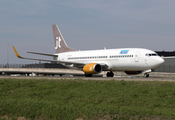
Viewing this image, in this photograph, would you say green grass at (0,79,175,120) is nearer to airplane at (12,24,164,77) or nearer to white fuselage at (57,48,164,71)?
white fuselage at (57,48,164,71)

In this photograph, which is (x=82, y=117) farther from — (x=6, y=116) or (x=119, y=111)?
(x=6, y=116)

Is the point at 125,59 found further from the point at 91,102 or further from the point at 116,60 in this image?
the point at 91,102

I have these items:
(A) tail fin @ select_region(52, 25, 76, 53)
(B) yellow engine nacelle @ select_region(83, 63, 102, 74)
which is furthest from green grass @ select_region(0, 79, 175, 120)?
(A) tail fin @ select_region(52, 25, 76, 53)

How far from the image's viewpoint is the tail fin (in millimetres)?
47912

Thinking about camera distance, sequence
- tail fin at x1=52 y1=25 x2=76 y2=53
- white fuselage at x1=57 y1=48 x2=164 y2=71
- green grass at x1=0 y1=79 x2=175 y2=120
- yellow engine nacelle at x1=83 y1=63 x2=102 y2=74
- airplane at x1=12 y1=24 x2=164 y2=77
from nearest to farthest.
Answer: green grass at x1=0 y1=79 x2=175 y2=120 → white fuselage at x1=57 y1=48 x2=164 y2=71 → airplane at x1=12 y1=24 x2=164 y2=77 → yellow engine nacelle at x1=83 y1=63 x2=102 y2=74 → tail fin at x1=52 y1=25 x2=76 y2=53

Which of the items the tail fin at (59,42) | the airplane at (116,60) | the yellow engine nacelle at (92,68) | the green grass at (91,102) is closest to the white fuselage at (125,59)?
the airplane at (116,60)

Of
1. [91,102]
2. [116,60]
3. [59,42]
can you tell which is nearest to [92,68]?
[116,60]

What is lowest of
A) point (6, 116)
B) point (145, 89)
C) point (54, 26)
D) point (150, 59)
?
point (6, 116)

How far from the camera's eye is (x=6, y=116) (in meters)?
16.1

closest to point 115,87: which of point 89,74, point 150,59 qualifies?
point 150,59

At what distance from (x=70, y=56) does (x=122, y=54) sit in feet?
38.8

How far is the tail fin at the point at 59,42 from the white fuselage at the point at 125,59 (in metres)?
6.09

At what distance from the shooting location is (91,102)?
16.8 metres

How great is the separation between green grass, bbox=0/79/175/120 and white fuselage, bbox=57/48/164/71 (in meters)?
13.9
